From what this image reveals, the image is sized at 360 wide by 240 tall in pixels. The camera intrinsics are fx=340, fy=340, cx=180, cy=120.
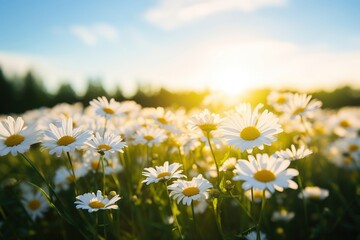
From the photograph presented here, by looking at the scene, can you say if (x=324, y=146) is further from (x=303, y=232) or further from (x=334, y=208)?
(x=303, y=232)

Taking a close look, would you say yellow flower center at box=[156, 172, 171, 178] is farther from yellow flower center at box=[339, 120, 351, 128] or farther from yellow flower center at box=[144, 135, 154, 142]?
→ yellow flower center at box=[339, 120, 351, 128]

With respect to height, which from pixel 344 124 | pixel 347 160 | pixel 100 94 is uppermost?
pixel 344 124

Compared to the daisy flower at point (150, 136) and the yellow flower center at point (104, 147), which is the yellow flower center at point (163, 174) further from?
the daisy flower at point (150, 136)

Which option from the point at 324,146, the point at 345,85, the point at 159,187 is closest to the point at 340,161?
the point at 324,146

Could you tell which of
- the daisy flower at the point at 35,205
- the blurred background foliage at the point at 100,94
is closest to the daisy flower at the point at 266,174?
the daisy flower at the point at 35,205

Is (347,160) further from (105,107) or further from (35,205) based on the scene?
(35,205)

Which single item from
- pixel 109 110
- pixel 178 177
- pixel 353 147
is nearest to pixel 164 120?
pixel 109 110
